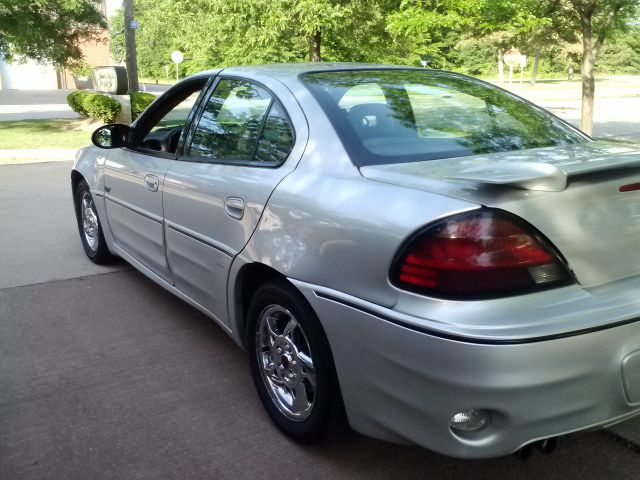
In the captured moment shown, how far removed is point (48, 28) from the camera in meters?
16.7

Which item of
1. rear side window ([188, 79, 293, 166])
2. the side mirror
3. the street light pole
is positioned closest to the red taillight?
rear side window ([188, 79, 293, 166])

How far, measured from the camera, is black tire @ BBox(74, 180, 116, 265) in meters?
5.36

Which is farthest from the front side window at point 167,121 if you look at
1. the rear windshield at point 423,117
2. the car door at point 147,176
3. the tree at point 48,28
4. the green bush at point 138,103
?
the green bush at point 138,103

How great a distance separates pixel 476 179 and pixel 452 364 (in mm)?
605

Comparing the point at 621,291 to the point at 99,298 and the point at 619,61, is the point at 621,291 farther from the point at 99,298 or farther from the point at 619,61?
the point at 619,61

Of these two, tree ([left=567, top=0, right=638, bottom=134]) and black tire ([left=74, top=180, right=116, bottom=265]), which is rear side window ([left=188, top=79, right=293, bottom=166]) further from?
tree ([left=567, top=0, right=638, bottom=134])

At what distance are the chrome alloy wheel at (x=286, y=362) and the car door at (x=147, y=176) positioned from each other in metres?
1.19

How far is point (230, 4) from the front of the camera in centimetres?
1418

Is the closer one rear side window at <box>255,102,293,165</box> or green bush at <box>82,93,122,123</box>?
rear side window at <box>255,102,293,165</box>

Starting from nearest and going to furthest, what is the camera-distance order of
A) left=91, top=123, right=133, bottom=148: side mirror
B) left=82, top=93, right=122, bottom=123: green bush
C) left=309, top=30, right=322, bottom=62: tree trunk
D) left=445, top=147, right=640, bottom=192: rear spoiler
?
left=445, top=147, right=640, bottom=192: rear spoiler → left=91, top=123, right=133, bottom=148: side mirror → left=309, top=30, right=322, bottom=62: tree trunk → left=82, top=93, right=122, bottom=123: green bush

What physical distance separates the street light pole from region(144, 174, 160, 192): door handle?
49.8ft

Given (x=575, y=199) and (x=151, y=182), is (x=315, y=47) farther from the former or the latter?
(x=575, y=199)

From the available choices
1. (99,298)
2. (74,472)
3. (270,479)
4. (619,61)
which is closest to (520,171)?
(270,479)

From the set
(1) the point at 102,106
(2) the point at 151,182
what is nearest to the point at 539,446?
(2) the point at 151,182
